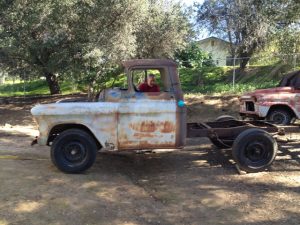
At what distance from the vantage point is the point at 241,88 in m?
19.9

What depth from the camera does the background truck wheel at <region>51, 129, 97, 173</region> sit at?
803cm

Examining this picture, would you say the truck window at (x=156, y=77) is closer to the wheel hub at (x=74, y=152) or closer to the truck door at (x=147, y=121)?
the truck door at (x=147, y=121)

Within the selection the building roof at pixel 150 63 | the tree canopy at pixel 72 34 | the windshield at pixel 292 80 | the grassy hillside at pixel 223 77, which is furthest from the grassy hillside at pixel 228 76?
the building roof at pixel 150 63

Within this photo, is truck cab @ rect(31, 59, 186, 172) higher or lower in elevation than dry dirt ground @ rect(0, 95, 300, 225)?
higher

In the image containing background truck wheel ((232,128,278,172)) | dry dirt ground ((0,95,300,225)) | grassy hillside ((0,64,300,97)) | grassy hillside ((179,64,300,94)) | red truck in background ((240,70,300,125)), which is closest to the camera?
dry dirt ground ((0,95,300,225))

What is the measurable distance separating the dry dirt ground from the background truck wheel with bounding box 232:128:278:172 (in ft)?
0.69

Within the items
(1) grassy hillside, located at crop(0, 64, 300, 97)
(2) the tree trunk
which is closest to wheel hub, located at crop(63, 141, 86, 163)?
(1) grassy hillside, located at crop(0, 64, 300, 97)

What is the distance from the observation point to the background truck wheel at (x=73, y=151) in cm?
803

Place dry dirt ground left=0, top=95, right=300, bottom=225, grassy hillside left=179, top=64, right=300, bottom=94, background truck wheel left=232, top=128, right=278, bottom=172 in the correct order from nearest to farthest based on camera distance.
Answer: dry dirt ground left=0, top=95, right=300, bottom=225, background truck wheel left=232, top=128, right=278, bottom=172, grassy hillside left=179, top=64, right=300, bottom=94

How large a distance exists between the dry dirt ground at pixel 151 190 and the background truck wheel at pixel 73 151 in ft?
0.64

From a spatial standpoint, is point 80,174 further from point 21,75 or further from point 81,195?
point 21,75

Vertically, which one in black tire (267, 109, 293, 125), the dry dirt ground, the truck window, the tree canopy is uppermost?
the tree canopy

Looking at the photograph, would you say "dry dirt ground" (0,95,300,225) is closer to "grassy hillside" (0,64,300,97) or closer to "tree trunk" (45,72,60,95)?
"grassy hillside" (0,64,300,97)

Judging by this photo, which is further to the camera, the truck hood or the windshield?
the windshield
